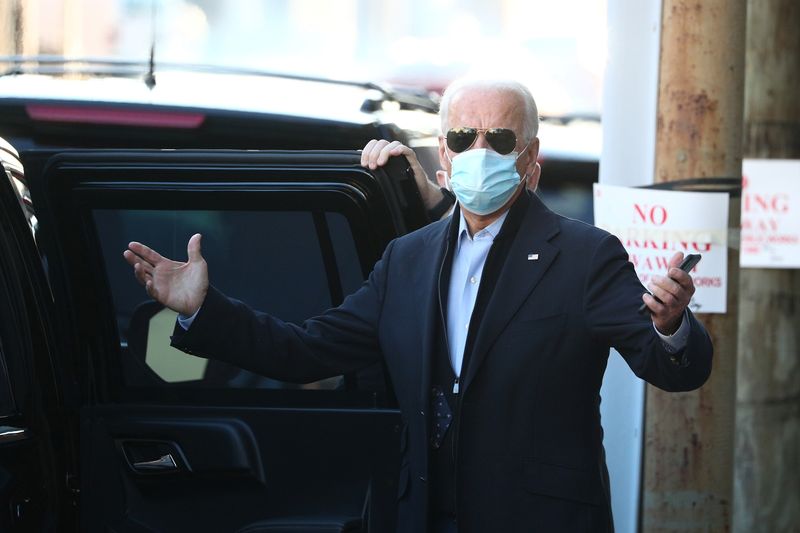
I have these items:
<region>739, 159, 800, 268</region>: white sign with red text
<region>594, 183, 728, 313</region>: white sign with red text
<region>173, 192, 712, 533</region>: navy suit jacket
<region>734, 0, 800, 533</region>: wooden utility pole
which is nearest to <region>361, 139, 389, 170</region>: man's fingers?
<region>173, 192, 712, 533</region>: navy suit jacket

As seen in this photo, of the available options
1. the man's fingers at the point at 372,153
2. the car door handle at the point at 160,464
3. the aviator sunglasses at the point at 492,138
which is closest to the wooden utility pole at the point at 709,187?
the aviator sunglasses at the point at 492,138

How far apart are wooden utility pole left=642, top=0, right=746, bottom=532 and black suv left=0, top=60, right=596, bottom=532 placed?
67cm

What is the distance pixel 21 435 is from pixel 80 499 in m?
0.27

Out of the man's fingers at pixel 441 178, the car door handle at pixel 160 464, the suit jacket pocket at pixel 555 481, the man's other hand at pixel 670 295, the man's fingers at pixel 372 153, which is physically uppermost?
the man's fingers at pixel 372 153

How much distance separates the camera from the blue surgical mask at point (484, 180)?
113 inches

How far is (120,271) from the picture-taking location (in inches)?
136

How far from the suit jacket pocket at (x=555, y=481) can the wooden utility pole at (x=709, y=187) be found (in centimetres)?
85

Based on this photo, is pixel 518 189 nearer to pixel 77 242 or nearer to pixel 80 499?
pixel 77 242

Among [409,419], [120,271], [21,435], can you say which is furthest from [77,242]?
[409,419]

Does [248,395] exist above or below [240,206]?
below

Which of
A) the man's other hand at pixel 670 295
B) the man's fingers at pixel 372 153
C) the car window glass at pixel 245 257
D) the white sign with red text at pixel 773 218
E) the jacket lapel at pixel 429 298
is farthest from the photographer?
the white sign with red text at pixel 773 218

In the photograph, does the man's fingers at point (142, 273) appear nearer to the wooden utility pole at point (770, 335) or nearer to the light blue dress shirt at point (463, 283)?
the light blue dress shirt at point (463, 283)

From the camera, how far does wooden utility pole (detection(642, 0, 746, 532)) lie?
3410mm

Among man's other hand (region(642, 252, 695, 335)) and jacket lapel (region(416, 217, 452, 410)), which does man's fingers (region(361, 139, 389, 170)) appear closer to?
jacket lapel (region(416, 217, 452, 410))
